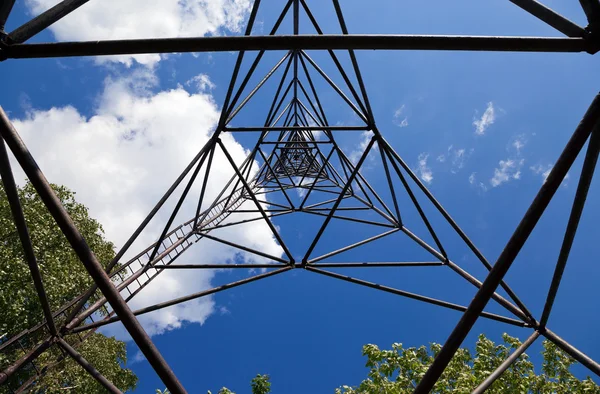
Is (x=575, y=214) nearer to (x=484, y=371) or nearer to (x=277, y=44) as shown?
(x=277, y=44)

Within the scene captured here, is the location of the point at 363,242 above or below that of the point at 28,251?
above

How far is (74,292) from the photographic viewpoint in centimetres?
1424

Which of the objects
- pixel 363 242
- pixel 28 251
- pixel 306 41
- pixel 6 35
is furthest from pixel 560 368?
pixel 6 35

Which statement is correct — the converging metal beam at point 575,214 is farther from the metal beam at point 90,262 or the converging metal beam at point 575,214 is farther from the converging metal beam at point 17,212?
the converging metal beam at point 17,212

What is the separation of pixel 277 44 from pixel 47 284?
42.7ft

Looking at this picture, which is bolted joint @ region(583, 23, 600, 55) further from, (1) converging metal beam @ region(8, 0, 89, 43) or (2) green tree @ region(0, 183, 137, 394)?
(2) green tree @ region(0, 183, 137, 394)

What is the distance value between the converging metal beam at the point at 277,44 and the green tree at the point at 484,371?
9.75 meters

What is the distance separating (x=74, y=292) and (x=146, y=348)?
14368 mm

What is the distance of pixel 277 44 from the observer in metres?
3.16

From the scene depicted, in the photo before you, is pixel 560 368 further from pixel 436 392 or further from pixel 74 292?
pixel 74 292

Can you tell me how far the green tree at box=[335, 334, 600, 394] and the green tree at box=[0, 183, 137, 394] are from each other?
10.3 m

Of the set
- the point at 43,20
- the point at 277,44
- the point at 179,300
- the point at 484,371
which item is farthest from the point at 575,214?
the point at 484,371

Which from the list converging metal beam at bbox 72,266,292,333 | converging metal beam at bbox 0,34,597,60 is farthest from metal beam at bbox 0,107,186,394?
converging metal beam at bbox 72,266,292,333

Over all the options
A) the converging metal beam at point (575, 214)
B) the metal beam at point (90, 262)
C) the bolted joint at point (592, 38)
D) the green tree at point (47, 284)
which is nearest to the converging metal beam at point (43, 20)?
the metal beam at point (90, 262)
